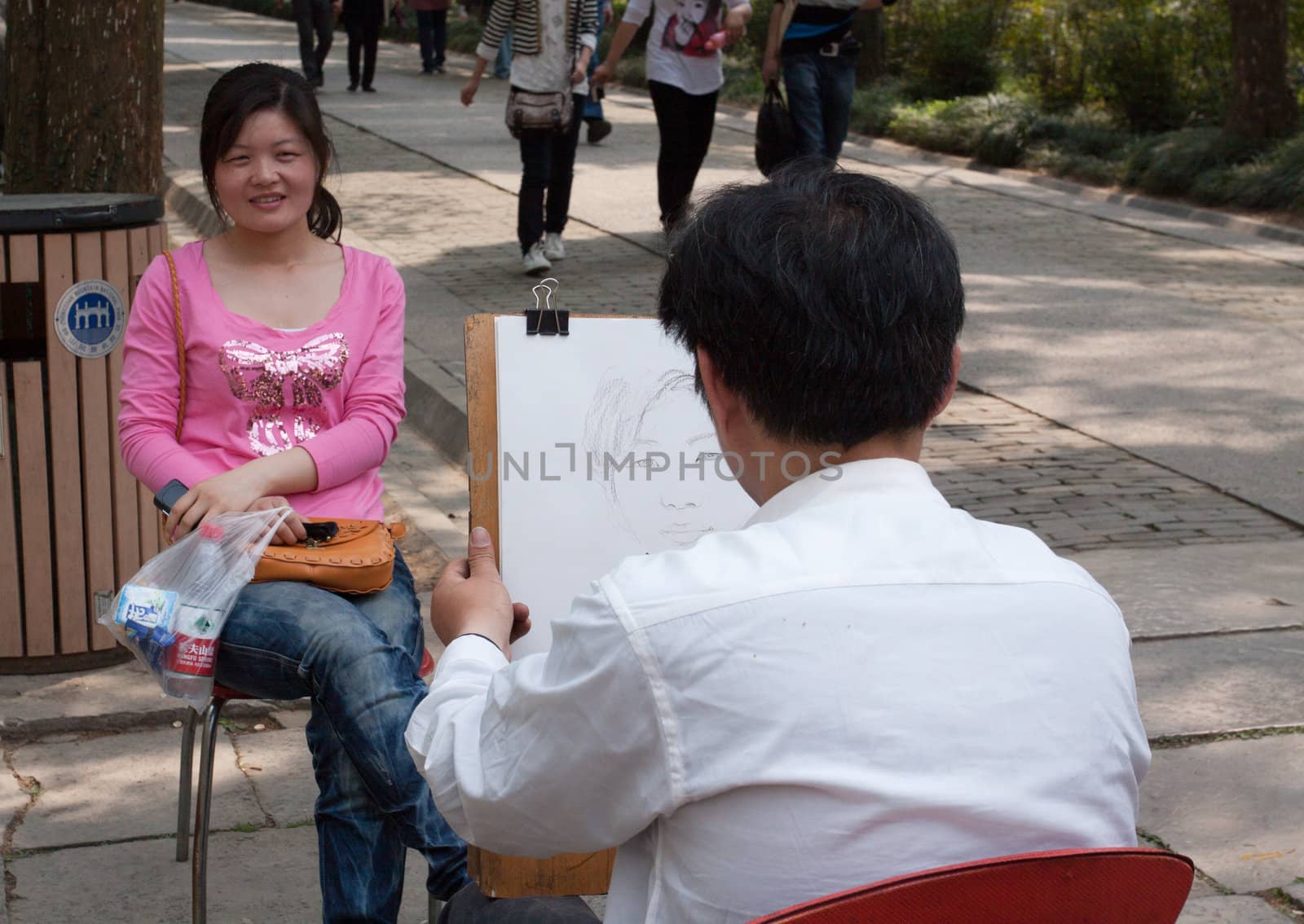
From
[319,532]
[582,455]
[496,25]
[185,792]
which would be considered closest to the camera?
[582,455]

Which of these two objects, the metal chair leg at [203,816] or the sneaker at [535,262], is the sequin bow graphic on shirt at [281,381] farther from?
the sneaker at [535,262]

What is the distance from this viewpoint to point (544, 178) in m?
8.28

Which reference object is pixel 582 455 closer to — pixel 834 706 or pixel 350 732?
pixel 350 732

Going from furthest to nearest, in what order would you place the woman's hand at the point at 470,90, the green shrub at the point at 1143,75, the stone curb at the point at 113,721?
the green shrub at the point at 1143,75, the woman's hand at the point at 470,90, the stone curb at the point at 113,721

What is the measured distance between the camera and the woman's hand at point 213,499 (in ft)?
9.25

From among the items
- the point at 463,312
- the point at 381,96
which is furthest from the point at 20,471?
the point at 381,96

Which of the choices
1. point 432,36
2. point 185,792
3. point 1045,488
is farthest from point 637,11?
point 432,36

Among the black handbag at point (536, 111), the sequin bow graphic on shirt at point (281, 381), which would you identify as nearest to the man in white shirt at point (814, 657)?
the sequin bow graphic on shirt at point (281, 381)

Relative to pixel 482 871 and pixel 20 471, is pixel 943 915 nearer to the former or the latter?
pixel 482 871

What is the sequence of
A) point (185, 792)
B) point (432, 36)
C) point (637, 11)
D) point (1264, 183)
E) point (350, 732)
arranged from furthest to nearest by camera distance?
point (432, 36) < point (1264, 183) < point (637, 11) < point (185, 792) < point (350, 732)

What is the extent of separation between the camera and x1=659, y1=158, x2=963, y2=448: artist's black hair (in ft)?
5.20

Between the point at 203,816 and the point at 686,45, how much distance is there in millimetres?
6435

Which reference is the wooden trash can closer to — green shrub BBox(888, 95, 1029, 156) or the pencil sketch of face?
the pencil sketch of face

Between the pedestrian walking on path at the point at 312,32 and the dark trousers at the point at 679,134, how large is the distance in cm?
944
